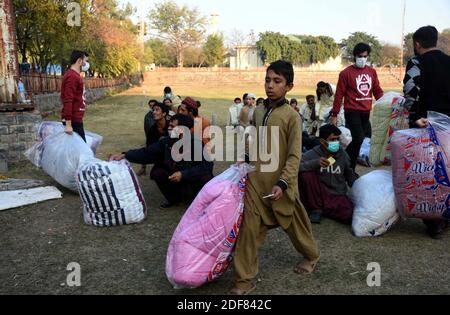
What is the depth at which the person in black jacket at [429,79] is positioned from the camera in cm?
383

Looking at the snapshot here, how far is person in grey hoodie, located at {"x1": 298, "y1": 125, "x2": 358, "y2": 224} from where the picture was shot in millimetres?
4332

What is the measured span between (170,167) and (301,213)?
2.10m

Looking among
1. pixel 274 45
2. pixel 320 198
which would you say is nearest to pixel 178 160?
pixel 320 198

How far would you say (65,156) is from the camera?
17.1 feet

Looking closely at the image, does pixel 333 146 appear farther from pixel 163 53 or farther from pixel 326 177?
pixel 163 53

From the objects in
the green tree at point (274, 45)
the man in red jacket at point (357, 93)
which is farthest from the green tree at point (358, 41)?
the man in red jacket at point (357, 93)

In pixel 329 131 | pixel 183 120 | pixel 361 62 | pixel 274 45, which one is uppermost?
pixel 274 45

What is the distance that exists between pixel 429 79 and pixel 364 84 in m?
1.54

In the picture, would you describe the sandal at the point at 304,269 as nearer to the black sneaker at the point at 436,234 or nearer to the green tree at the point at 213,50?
the black sneaker at the point at 436,234

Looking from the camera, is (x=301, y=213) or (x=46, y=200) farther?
(x=46, y=200)

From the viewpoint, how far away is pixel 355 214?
4062 millimetres

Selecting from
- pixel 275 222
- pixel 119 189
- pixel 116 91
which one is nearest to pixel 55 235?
pixel 119 189

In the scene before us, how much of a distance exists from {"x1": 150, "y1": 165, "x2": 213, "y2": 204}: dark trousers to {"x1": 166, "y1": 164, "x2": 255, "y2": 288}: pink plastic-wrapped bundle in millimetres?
1789
